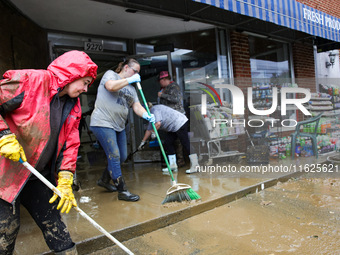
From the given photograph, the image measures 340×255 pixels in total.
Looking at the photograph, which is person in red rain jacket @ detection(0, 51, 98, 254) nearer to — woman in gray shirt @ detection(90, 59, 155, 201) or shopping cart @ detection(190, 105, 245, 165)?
woman in gray shirt @ detection(90, 59, 155, 201)

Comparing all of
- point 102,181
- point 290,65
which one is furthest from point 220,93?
point 102,181

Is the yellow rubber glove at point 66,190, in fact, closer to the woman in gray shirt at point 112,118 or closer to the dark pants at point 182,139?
the woman in gray shirt at point 112,118

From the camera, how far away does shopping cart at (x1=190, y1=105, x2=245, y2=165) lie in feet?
18.3

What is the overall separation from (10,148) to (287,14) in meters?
6.13

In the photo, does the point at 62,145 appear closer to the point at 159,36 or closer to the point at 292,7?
the point at 159,36

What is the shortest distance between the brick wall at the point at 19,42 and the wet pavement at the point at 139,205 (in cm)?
239

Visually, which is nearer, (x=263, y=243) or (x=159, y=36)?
(x=263, y=243)

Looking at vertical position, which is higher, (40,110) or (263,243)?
(40,110)

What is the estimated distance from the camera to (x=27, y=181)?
184cm

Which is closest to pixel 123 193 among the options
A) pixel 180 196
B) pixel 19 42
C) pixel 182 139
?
pixel 180 196

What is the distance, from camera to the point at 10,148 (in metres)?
1.59

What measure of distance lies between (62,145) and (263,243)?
2124 mm

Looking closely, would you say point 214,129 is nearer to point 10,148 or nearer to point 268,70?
point 268,70

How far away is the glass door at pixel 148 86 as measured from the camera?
6.29 m
